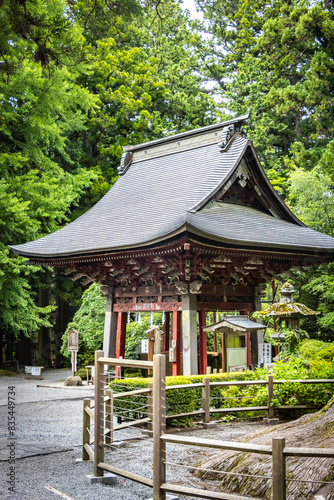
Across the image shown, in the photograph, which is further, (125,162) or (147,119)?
(147,119)

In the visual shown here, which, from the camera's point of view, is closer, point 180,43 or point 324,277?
point 324,277

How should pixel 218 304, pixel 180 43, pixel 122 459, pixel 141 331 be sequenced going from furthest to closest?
pixel 180 43 → pixel 141 331 → pixel 218 304 → pixel 122 459

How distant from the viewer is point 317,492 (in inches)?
181

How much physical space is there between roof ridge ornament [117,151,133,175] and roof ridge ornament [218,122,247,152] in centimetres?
336

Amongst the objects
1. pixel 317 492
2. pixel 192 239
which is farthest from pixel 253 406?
pixel 317 492

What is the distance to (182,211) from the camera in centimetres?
1149

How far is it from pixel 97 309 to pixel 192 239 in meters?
9.10

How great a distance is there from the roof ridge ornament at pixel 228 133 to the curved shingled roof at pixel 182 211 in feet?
0.08

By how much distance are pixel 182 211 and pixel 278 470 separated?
8.00 metres

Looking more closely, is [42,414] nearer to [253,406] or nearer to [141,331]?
[253,406]

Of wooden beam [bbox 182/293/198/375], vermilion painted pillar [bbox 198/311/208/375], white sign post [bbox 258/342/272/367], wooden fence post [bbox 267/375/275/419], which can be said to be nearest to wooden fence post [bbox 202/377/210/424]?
wooden fence post [bbox 267/375/275/419]

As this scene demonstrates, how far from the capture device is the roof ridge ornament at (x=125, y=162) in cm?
1556

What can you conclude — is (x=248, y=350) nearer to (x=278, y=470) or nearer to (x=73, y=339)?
(x=73, y=339)

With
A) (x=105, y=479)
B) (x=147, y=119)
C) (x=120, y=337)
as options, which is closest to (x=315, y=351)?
(x=120, y=337)
